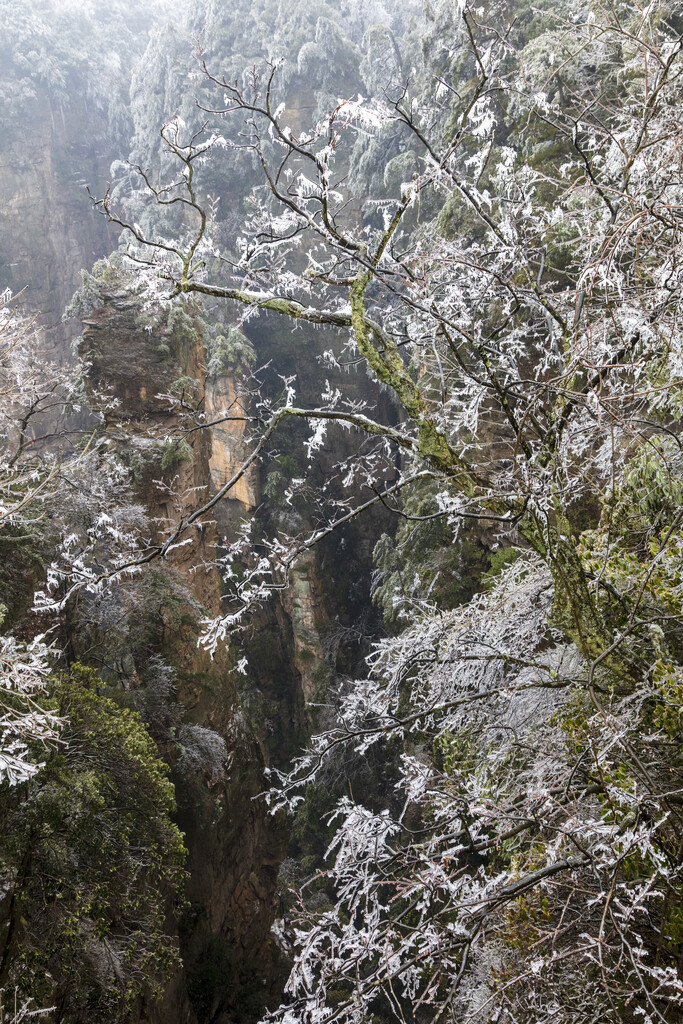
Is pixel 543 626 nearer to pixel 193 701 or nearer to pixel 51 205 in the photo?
pixel 193 701

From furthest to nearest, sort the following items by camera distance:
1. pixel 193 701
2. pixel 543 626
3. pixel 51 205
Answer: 1. pixel 51 205
2. pixel 193 701
3. pixel 543 626

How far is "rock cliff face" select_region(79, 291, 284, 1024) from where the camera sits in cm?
733

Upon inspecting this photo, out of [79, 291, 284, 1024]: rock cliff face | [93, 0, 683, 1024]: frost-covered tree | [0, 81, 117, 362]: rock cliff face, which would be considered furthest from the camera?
[0, 81, 117, 362]: rock cliff face

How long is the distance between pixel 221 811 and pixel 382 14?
24.5 meters

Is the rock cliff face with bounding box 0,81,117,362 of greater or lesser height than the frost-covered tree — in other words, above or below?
above

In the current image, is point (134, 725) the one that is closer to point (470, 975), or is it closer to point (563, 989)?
point (470, 975)

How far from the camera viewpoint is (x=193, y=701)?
841cm

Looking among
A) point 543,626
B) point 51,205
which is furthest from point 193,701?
point 51,205

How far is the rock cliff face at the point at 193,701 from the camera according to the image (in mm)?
7332

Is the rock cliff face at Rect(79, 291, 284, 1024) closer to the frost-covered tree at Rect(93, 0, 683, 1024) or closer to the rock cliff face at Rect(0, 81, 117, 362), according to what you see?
the frost-covered tree at Rect(93, 0, 683, 1024)

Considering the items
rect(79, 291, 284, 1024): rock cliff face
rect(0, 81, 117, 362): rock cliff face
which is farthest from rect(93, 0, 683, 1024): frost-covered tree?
rect(0, 81, 117, 362): rock cliff face

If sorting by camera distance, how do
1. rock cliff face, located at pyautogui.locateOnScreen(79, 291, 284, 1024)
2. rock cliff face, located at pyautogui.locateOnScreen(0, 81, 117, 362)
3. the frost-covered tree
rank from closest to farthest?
the frost-covered tree, rock cliff face, located at pyautogui.locateOnScreen(79, 291, 284, 1024), rock cliff face, located at pyautogui.locateOnScreen(0, 81, 117, 362)

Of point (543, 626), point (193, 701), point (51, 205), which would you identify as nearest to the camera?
point (543, 626)

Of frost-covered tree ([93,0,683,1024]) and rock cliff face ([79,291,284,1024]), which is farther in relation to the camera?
rock cliff face ([79,291,284,1024])
